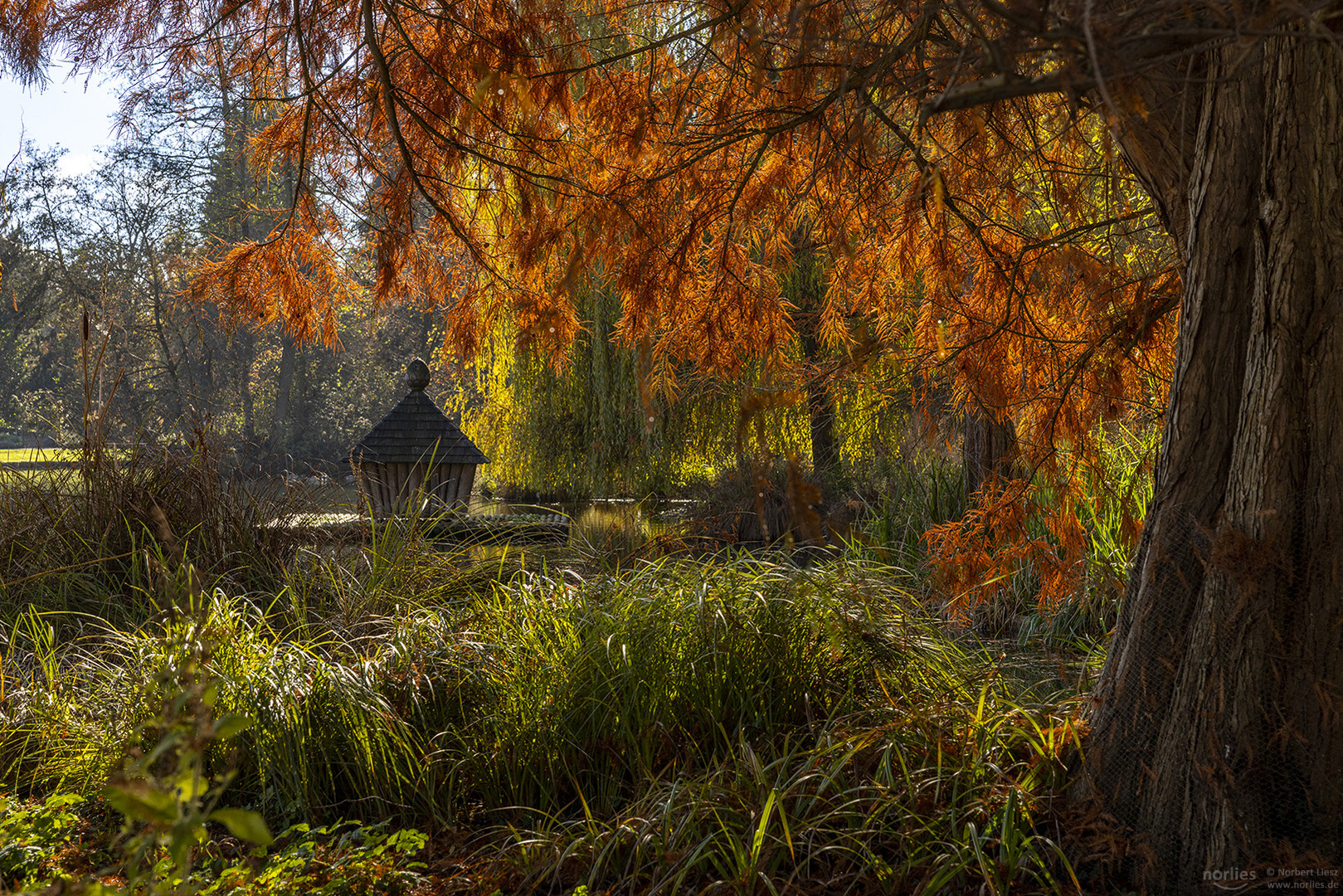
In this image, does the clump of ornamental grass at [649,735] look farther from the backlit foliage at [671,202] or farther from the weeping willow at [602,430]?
the weeping willow at [602,430]

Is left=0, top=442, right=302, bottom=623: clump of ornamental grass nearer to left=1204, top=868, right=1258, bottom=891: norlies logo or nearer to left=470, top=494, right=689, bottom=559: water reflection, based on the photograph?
left=470, top=494, right=689, bottom=559: water reflection

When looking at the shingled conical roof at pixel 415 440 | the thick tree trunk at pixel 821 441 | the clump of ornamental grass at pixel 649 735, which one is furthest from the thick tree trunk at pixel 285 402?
the clump of ornamental grass at pixel 649 735

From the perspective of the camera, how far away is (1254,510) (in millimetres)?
2008

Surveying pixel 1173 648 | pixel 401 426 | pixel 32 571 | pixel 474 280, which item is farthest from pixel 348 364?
pixel 1173 648

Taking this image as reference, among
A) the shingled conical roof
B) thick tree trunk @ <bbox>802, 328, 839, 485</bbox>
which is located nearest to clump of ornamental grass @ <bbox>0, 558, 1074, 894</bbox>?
the shingled conical roof

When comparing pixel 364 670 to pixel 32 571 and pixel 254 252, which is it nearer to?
pixel 254 252

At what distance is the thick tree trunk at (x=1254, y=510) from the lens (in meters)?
1.94

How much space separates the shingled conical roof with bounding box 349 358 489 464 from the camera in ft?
22.5

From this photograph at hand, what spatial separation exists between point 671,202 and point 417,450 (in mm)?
4415

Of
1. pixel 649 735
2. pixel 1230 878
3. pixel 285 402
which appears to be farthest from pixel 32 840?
pixel 285 402

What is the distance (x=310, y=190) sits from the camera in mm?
3092

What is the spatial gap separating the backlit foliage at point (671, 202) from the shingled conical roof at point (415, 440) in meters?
3.52

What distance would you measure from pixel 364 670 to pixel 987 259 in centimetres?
243

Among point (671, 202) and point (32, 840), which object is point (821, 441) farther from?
point (32, 840)
